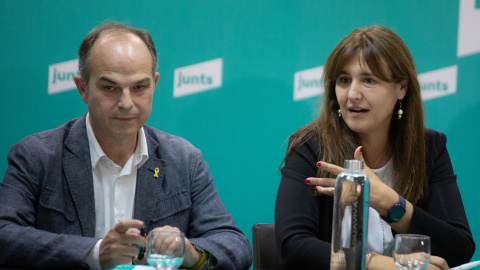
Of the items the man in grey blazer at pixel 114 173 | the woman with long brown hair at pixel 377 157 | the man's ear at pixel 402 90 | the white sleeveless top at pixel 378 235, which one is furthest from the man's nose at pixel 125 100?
the man's ear at pixel 402 90

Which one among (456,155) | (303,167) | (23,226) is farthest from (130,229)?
(456,155)

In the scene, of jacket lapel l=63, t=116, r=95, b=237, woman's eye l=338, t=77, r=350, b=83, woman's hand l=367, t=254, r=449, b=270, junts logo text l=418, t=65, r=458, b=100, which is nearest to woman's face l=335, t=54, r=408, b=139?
woman's eye l=338, t=77, r=350, b=83

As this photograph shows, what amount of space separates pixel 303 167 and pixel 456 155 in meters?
1.95

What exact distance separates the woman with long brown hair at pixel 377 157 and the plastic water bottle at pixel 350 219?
18.9 inches

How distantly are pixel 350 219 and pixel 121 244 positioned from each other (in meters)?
0.69

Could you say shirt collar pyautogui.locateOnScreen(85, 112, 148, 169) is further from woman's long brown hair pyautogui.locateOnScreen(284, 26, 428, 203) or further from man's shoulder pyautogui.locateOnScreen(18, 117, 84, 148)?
woman's long brown hair pyautogui.locateOnScreen(284, 26, 428, 203)

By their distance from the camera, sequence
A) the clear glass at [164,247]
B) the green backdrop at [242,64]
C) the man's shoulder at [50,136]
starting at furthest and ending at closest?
the green backdrop at [242,64] < the man's shoulder at [50,136] < the clear glass at [164,247]

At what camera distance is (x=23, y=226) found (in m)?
2.14

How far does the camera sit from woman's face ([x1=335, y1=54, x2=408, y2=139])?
2596mm

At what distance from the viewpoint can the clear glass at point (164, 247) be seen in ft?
5.54

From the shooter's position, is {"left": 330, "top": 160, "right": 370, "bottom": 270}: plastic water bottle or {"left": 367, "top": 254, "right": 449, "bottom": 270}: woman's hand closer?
{"left": 330, "top": 160, "right": 370, "bottom": 270}: plastic water bottle

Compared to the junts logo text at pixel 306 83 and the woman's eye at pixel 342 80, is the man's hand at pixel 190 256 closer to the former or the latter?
the woman's eye at pixel 342 80

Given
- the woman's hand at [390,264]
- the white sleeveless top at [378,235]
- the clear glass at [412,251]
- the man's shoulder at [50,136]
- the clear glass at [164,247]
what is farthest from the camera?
the white sleeveless top at [378,235]

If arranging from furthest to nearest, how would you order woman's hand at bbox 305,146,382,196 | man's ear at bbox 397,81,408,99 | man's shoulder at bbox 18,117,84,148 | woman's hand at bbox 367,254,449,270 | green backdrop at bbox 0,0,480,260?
green backdrop at bbox 0,0,480,260 → man's ear at bbox 397,81,408,99 → man's shoulder at bbox 18,117,84,148 → woman's hand at bbox 305,146,382,196 → woman's hand at bbox 367,254,449,270
